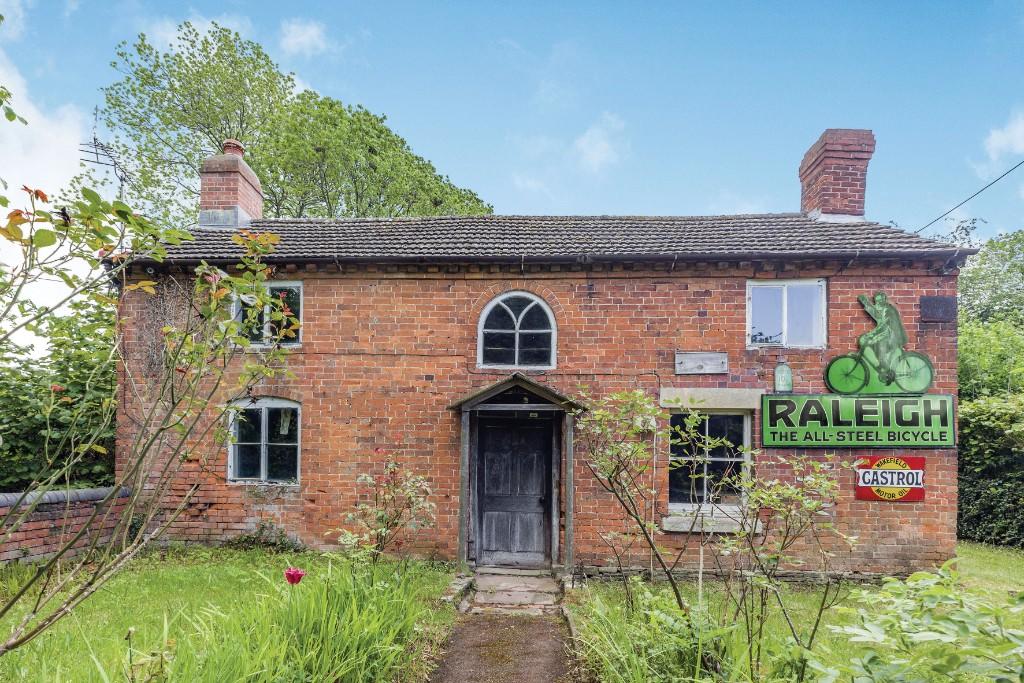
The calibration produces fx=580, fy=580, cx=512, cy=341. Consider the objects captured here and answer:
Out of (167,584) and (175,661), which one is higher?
(175,661)

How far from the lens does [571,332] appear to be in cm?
918

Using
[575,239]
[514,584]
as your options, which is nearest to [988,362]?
[575,239]

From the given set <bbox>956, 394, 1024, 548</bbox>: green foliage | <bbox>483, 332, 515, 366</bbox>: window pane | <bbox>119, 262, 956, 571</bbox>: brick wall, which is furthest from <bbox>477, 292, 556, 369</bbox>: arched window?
<bbox>956, 394, 1024, 548</bbox>: green foliage

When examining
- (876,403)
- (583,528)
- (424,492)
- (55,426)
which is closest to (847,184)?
(876,403)

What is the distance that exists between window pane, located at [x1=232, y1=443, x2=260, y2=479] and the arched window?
4004 millimetres

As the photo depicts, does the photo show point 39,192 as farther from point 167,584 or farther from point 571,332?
point 571,332

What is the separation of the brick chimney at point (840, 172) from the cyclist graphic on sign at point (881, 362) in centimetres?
234

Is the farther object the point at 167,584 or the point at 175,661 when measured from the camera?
the point at 167,584

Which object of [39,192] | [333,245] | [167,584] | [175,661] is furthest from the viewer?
[333,245]

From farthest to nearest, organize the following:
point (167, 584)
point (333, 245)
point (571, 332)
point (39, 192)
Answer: point (333, 245), point (571, 332), point (167, 584), point (39, 192)

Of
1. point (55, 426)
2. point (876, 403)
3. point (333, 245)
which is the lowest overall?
point (55, 426)

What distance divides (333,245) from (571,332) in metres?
4.32

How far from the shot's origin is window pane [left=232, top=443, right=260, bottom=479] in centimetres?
944

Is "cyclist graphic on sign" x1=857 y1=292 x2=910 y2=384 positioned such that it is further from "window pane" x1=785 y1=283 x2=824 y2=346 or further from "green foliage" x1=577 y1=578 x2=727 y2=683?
"green foliage" x1=577 y1=578 x2=727 y2=683
